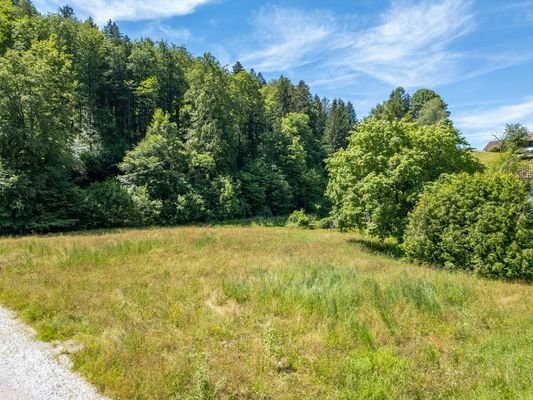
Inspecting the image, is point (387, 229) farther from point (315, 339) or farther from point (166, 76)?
point (166, 76)

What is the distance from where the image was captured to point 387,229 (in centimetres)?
2138

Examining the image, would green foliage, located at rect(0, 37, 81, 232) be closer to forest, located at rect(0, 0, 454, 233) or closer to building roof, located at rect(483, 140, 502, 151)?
forest, located at rect(0, 0, 454, 233)

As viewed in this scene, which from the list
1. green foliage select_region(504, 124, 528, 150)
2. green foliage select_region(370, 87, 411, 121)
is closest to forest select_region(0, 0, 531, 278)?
green foliage select_region(370, 87, 411, 121)

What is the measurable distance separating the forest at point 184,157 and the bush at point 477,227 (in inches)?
2.5

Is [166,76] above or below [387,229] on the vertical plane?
above

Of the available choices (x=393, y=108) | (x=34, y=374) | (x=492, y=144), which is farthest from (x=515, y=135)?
(x=34, y=374)

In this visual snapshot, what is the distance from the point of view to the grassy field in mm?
5434

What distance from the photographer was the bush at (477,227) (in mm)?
14406

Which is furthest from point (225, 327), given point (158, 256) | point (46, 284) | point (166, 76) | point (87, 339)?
point (166, 76)

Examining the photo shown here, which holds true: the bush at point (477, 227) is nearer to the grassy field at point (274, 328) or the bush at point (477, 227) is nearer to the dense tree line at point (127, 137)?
the grassy field at point (274, 328)

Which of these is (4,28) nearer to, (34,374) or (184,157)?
(184,157)

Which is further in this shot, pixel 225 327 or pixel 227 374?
pixel 225 327

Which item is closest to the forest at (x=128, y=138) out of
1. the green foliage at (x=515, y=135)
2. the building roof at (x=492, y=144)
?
the green foliage at (x=515, y=135)

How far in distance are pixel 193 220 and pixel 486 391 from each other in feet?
99.1
